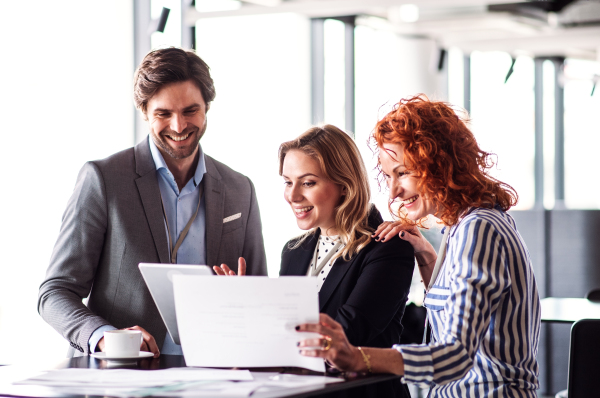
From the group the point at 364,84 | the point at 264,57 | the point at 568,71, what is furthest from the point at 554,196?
the point at 264,57

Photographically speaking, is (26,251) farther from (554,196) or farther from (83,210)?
(554,196)

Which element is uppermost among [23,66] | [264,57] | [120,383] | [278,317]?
[264,57]


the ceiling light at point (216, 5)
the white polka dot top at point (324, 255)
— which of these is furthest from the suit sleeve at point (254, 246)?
the ceiling light at point (216, 5)

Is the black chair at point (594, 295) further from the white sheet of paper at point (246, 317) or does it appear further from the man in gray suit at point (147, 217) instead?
the white sheet of paper at point (246, 317)

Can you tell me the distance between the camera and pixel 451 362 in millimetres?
1510

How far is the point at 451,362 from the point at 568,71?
27.6 feet

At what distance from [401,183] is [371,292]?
0.32 meters

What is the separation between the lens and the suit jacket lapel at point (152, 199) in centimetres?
226

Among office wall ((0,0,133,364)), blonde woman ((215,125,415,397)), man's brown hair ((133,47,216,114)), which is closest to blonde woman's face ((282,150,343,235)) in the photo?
blonde woman ((215,125,415,397))

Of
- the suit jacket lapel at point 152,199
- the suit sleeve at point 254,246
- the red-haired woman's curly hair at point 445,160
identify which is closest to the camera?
the red-haired woman's curly hair at point 445,160

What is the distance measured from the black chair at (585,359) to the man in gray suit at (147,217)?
118cm

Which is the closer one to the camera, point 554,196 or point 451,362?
point 451,362

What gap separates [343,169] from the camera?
7.39 feet

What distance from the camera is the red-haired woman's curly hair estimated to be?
1692 millimetres
